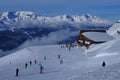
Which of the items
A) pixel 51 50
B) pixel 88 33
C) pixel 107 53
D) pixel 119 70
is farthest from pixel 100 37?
pixel 119 70

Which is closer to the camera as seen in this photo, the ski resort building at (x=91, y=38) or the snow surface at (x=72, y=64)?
the snow surface at (x=72, y=64)

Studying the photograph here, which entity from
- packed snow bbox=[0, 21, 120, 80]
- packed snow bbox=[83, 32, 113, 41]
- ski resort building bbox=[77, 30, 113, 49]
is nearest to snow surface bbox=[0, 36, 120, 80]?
packed snow bbox=[0, 21, 120, 80]

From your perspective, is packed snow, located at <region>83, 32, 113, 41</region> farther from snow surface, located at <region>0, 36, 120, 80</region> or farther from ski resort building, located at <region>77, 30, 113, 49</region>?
Result: snow surface, located at <region>0, 36, 120, 80</region>

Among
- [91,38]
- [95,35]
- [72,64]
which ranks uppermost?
[95,35]

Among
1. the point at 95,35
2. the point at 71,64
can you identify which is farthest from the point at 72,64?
the point at 95,35

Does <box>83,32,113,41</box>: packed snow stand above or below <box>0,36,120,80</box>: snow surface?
above

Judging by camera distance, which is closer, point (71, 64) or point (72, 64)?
point (72, 64)

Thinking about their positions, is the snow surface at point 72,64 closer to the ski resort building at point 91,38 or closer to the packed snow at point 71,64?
the packed snow at point 71,64

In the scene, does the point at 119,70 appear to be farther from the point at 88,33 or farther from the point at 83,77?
the point at 88,33

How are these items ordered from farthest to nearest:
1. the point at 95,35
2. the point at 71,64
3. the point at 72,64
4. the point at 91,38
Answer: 1. the point at 95,35
2. the point at 91,38
3. the point at 71,64
4. the point at 72,64

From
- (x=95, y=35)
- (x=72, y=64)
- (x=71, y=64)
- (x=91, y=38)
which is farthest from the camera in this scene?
(x=95, y=35)

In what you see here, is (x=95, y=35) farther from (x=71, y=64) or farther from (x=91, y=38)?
(x=71, y=64)

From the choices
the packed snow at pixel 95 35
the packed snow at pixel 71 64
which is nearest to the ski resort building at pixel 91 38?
the packed snow at pixel 95 35

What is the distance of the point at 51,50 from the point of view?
83.6 meters
